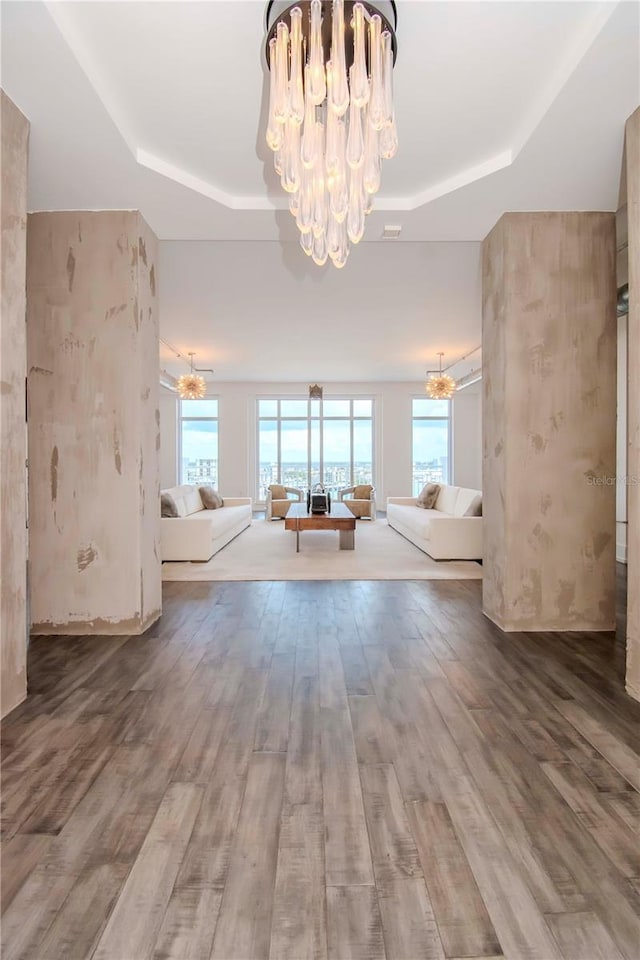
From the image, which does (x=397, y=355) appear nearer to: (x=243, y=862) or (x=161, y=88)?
(x=161, y=88)

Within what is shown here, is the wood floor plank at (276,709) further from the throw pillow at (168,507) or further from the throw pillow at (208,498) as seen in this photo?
the throw pillow at (208,498)

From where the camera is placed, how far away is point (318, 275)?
4914mm

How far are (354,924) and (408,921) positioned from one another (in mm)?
129

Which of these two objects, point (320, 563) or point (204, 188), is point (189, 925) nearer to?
point (204, 188)

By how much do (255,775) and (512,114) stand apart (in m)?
3.29

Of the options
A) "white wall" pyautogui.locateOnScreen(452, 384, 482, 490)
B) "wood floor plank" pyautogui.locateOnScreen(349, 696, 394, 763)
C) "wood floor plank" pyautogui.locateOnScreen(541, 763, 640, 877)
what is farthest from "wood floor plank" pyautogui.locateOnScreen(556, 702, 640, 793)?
"white wall" pyautogui.locateOnScreen(452, 384, 482, 490)

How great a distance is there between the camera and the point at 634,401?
2.46 metres

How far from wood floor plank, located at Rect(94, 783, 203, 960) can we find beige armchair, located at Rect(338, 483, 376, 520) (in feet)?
26.4

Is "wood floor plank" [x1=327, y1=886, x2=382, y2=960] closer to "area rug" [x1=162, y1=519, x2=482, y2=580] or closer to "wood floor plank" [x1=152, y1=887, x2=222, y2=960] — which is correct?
"wood floor plank" [x1=152, y1=887, x2=222, y2=960]

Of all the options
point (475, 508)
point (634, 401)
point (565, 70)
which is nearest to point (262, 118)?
point (565, 70)

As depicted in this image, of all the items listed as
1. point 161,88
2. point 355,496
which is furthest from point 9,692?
point 355,496

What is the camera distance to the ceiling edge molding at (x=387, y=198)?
1.95 meters

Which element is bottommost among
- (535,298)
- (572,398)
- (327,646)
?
(327,646)

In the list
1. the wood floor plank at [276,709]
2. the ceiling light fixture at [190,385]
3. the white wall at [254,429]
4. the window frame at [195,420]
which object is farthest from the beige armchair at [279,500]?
the wood floor plank at [276,709]
